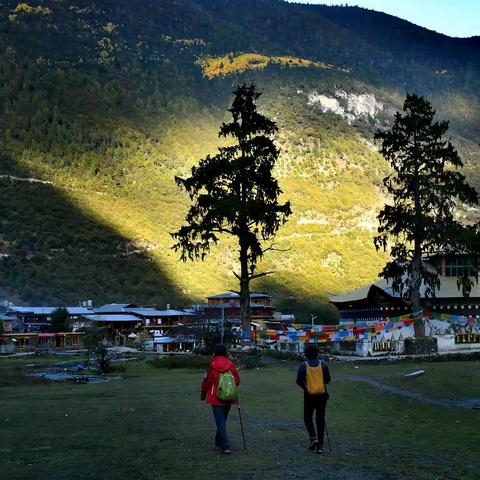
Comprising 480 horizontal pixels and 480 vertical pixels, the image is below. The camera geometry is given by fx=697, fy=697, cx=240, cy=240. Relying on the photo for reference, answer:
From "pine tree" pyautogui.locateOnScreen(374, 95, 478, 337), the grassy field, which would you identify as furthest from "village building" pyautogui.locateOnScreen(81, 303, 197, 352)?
the grassy field

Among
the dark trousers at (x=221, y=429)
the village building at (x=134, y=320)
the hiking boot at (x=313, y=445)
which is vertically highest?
the village building at (x=134, y=320)

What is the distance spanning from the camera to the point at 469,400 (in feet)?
55.8

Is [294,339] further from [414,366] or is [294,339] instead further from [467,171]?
[467,171]

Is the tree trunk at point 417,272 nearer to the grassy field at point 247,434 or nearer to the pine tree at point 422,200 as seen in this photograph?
the pine tree at point 422,200

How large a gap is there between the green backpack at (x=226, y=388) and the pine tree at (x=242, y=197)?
22.8m

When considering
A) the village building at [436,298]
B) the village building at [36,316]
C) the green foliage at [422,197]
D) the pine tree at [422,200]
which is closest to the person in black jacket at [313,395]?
the green foliage at [422,197]

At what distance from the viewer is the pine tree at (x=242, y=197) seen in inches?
1347

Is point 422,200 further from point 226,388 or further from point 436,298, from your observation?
point 226,388

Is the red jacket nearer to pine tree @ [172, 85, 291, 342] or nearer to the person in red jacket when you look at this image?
the person in red jacket

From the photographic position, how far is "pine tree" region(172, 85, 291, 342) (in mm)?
34219

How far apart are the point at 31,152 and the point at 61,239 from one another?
35.1 m

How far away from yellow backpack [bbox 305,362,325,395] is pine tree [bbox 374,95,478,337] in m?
25.9

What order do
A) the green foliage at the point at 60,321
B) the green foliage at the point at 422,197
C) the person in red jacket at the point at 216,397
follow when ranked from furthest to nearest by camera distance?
the green foliage at the point at 60,321
the green foliage at the point at 422,197
the person in red jacket at the point at 216,397

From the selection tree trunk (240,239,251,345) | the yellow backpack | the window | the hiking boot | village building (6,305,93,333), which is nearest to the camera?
the hiking boot
